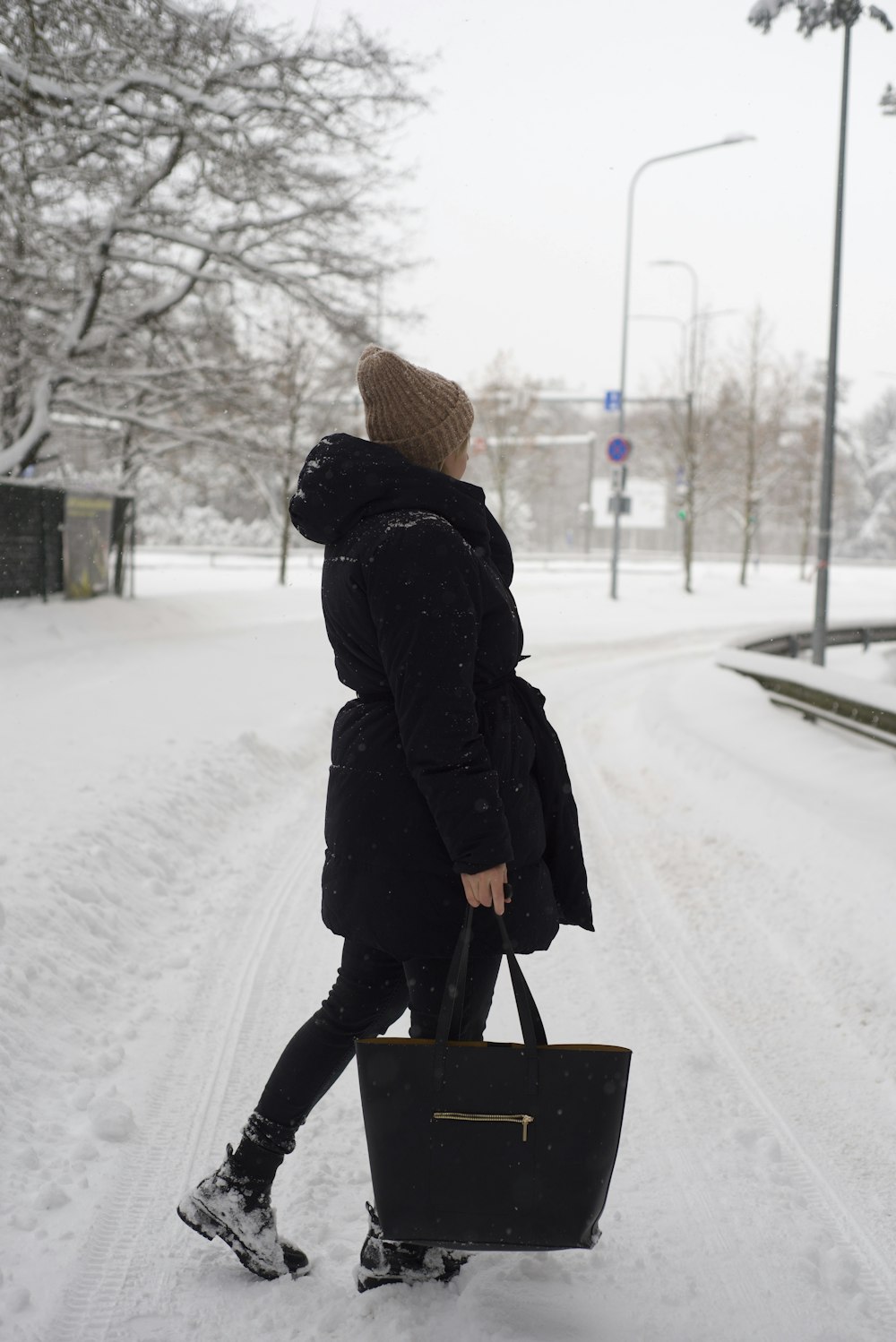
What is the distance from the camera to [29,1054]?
3.41 meters

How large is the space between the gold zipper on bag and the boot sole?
653mm

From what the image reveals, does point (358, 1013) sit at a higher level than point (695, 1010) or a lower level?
higher

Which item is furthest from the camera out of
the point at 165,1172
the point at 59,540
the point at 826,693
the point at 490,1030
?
the point at 59,540

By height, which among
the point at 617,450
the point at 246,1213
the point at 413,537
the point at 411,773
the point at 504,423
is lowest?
the point at 246,1213

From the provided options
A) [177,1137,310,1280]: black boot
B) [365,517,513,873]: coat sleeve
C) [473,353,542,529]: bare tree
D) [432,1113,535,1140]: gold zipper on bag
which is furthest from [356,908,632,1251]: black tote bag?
[473,353,542,529]: bare tree

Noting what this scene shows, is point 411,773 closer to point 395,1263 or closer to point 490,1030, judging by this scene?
point 395,1263

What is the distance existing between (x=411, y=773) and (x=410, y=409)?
0.75 m

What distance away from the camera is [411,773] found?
2.15 meters

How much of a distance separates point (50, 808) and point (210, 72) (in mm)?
9713

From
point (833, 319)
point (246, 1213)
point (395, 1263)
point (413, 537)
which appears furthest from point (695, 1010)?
point (833, 319)

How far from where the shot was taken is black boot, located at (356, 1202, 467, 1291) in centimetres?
237

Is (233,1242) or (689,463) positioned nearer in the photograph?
(233,1242)

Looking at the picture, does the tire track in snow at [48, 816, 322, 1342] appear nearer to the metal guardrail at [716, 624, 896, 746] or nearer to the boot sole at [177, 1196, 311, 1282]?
the boot sole at [177, 1196, 311, 1282]

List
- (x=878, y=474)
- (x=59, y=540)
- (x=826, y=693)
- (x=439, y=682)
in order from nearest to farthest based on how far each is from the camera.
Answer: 1. (x=439, y=682)
2. (x=826, y=693)
3. (x=59, y=540)
4. (x=878, y=474)
